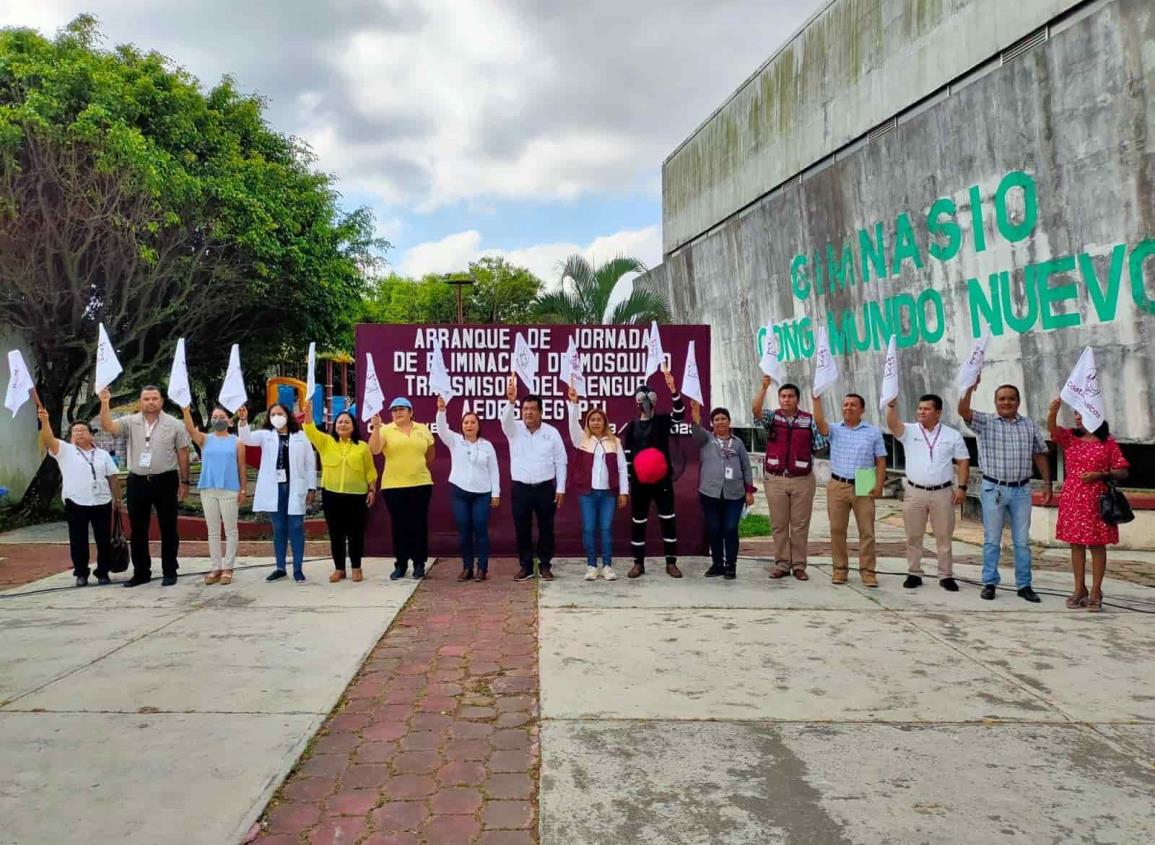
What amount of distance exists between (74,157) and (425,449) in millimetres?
8344

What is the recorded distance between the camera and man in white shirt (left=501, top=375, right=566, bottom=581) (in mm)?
8469

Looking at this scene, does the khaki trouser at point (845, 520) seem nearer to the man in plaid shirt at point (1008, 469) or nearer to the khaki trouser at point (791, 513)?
the khaki trouser at point (791, 513)

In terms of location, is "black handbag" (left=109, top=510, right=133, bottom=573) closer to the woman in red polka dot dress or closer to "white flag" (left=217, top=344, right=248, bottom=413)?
"white flag" (left=217, top=344, right=248, bottom=413)

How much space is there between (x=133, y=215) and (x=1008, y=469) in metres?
12.5

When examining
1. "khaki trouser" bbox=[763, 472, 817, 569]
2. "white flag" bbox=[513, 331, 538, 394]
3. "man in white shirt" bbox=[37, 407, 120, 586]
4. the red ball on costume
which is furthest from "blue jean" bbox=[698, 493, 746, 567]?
"man in white shirt" bbox=[37, 407, 120, 586]

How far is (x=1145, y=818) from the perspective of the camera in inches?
141

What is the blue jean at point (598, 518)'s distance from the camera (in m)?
8.63

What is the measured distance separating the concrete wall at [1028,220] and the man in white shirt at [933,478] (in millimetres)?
3497

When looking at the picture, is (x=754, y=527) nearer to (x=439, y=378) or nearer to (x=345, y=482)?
(x=439, y=378)

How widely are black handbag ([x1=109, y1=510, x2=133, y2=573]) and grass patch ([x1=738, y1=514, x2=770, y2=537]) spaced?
732 centimetres

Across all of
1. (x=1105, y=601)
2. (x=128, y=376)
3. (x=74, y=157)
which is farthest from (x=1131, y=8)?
(x=128, y=376)

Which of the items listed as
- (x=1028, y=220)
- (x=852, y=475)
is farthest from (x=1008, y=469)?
(x=1028, y=220)

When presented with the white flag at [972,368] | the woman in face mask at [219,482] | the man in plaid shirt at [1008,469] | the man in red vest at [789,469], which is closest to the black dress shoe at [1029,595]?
the man in plaid shirt at [1008,469]

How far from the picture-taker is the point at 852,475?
8188mm
